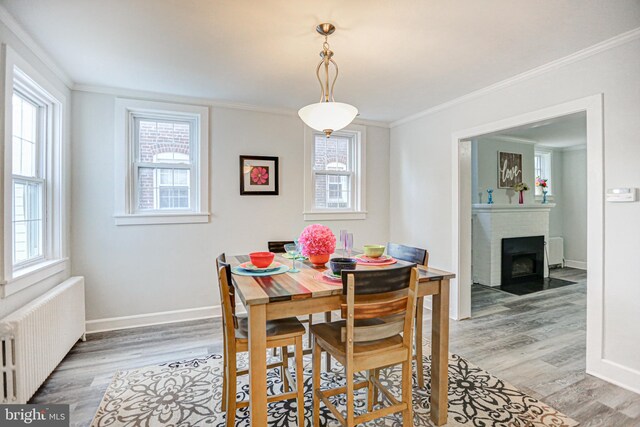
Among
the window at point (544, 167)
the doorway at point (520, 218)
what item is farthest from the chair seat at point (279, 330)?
the window at point (544, 167)

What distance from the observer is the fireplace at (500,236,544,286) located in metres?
5.29

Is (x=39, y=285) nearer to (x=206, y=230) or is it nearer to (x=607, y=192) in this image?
(x=206, y=230)

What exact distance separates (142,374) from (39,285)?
106 cm

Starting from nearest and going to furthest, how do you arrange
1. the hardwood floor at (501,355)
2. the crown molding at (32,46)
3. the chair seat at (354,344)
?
the chair seat at (354,344)
the crown molding at (32,46)
the hardwood floor at (501,355)

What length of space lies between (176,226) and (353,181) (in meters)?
2.32

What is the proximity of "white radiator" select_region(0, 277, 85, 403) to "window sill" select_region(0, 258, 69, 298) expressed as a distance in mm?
124

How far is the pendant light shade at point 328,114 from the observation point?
6.85ft

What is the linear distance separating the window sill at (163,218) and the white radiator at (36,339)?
0.73 m

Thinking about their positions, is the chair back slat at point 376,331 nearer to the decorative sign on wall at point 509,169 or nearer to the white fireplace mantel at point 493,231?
the white fireplace mantel at point 493,231

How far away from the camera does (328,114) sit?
6.96 ft

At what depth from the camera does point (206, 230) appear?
3.71 meters

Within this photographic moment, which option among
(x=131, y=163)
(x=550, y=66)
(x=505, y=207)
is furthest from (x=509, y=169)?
(x=131, y=163)

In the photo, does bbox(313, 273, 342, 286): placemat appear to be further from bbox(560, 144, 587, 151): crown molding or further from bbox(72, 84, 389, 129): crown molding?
bbox(560, 144, 587, 151): crown molding

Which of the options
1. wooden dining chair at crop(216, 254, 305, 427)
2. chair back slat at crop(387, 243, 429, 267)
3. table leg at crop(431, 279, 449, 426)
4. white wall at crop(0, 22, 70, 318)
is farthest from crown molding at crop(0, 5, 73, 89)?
table leg at crop(431, 279, 449, 426)
